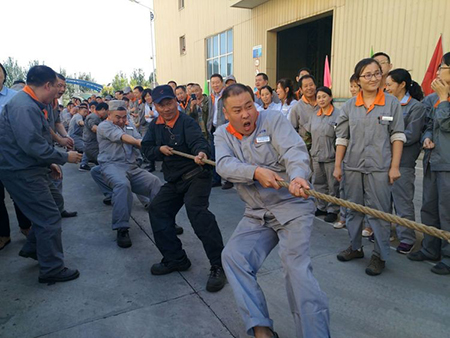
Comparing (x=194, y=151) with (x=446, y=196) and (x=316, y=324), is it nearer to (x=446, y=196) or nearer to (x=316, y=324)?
(x=316, y=324)

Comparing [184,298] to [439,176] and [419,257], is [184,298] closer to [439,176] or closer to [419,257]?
[419,257]

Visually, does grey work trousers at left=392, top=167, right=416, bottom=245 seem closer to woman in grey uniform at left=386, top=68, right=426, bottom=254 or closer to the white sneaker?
woman in grey uniform at left=386, top=68, right=426, bottom=254

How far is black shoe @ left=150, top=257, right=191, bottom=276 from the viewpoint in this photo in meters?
3.30

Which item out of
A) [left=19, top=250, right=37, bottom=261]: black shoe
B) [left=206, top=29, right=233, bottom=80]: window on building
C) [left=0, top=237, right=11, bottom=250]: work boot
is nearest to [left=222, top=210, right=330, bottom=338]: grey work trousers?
[left=19, top=250, right=37, bottom=261]: black shoe

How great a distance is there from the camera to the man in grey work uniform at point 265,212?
205cm

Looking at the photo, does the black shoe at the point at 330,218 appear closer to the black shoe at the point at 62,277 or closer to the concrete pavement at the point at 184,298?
the concrete pavement at the point at 184,298

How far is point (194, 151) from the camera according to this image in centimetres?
337

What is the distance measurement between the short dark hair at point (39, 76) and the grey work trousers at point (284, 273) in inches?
88.9

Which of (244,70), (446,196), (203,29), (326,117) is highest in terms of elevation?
(203,29)

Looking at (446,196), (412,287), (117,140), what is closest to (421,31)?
(446,196)

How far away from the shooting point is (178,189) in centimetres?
340

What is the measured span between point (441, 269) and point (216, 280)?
6.81 feet

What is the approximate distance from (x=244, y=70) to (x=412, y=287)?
1075cm

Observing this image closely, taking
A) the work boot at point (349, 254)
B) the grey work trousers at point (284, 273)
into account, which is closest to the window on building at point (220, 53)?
the work boot at point (349, 254)
